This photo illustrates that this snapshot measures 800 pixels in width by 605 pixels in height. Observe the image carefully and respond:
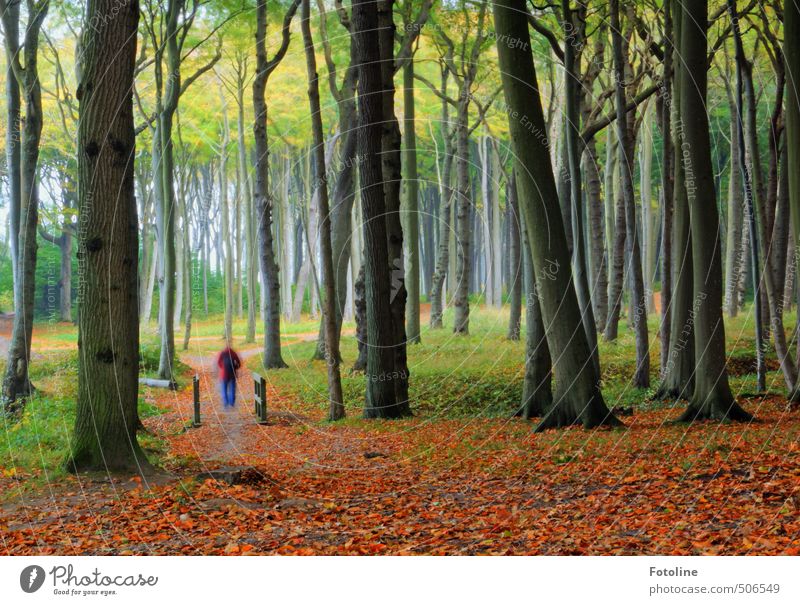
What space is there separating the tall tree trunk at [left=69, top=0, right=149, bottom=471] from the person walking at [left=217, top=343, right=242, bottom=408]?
5278 millimetres

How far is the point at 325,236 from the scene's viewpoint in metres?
12.8

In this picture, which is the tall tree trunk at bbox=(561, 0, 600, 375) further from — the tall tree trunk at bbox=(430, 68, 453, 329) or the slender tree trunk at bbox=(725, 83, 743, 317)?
the tall tree trunk at bbox=(430, 68, 453, 329)

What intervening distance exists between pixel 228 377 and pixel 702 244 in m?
8.12

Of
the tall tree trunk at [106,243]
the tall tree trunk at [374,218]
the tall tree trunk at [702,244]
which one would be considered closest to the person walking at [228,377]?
the tall tree trunk at [374,218]

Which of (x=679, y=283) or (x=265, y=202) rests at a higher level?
(x=265, y=202)

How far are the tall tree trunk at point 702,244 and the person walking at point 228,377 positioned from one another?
7272 mm

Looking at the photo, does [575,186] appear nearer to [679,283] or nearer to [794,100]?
[679,283]

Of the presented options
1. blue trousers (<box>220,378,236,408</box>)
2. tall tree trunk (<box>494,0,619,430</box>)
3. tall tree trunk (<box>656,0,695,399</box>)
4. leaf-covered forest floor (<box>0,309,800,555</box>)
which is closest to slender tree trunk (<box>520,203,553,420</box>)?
leaf-covered forest floor (<box>0,309,800,555</box>)

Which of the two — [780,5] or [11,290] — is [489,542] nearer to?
[11,290]

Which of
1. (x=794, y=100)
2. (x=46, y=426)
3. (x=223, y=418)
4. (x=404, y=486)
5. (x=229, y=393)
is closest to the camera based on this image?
(x=404, y=486)

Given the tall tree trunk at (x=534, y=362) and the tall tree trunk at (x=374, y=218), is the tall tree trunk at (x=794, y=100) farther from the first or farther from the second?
the tall tree trunk at (x=374, y=218)

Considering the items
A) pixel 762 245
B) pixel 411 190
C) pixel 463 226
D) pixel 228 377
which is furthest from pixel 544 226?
pixel 463 226

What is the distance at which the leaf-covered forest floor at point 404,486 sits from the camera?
6.19m

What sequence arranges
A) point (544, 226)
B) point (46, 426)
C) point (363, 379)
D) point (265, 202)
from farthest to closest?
1. point (265, 202)
2. point (363, 379)
3. point (544, 226)
4. point (46, 426)
